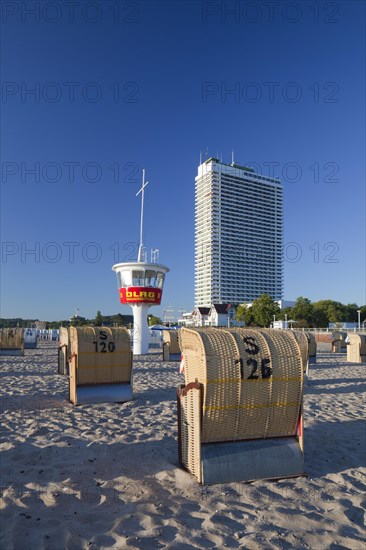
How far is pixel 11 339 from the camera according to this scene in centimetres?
2486

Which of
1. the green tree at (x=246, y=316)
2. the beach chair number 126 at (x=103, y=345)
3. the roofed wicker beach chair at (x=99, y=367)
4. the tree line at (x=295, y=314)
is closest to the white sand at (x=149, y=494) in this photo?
the roofed wicker beach chair at (x=99, y=367)

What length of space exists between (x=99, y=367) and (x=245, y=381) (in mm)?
5802

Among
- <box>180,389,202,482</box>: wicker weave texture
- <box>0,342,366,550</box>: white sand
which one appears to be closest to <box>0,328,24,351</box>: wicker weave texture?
<box>0,342,366,550</box>: white sand

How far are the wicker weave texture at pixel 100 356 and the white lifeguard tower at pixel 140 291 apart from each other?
15.9 metres

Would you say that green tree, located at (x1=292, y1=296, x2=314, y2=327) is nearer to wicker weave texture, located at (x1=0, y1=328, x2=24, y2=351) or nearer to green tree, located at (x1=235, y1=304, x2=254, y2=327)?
green tree, located at (x1=235, y1=304, x2=254, y2=327)

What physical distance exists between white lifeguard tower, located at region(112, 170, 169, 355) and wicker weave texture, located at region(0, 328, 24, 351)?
7024mm

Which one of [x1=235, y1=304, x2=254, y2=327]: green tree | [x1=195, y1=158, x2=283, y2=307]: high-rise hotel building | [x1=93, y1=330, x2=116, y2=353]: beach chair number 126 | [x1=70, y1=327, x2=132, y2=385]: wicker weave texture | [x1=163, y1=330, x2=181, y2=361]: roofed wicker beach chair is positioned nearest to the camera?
[x1=70, y1=327, x2=132, y2=385]: wicker weave texture

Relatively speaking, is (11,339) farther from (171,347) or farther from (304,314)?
(304,314)

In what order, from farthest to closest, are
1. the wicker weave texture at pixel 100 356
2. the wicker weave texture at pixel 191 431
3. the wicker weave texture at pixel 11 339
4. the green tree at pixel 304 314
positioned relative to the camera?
the green tree at pixel 304 314, the wicker weave texture at pixel 11 339, the wicker weave texture at pixel 100 356, the wicker weave texture at pixel 191 431

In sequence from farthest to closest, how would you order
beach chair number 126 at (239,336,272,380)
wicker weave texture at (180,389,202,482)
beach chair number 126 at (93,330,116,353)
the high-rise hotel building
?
the high-rise hotel building < beach chair number 126 at (93,330,116,353) < beach chair number 126 at (239,336,272,380) < wicker weave texture at (180,389,202,482)

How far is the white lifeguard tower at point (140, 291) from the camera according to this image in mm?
26250

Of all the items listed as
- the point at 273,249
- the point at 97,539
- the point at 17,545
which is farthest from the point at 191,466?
the point at 273,249

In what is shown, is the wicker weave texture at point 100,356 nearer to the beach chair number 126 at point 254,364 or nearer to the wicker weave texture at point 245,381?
the wicker weave texture at point 245,381

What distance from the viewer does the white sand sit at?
363 cm
